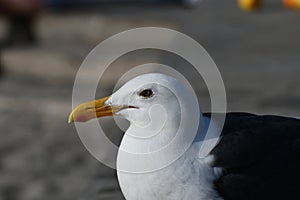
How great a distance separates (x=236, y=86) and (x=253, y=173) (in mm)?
2905

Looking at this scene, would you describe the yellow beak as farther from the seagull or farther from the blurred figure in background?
the blurred figure in background

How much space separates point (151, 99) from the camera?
2.99 m

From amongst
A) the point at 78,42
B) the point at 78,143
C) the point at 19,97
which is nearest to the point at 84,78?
the point at 19,97

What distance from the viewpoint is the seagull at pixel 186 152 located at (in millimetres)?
2949

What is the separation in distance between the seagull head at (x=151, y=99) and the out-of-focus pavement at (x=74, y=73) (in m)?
1.06

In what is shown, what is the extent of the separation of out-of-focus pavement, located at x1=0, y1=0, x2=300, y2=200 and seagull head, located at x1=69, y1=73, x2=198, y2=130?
1.06 meters

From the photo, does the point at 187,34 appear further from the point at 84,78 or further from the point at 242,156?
the point at 242,156


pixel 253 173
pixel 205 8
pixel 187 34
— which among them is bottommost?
pixel 253 173

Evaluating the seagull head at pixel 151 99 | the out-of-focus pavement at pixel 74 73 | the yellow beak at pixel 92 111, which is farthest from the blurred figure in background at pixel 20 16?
the seagull head at pixel 151 99

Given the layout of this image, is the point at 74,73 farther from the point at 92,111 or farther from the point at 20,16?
the point at 92,111

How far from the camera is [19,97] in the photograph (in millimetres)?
7996

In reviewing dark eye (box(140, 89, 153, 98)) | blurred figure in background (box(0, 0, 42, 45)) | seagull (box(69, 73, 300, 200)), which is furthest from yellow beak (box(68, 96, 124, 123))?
blurred figure in background (box(0, 0, 42, 45))

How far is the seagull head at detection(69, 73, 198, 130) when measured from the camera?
297cm

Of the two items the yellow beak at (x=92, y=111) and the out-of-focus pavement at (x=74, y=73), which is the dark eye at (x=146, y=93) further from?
the out-of-focus pavement at (x=74, y=73)
